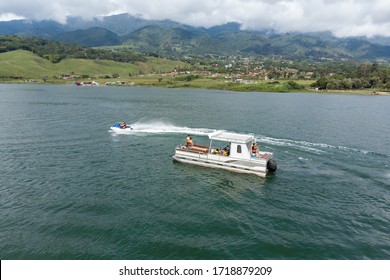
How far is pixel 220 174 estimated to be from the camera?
4525 cm

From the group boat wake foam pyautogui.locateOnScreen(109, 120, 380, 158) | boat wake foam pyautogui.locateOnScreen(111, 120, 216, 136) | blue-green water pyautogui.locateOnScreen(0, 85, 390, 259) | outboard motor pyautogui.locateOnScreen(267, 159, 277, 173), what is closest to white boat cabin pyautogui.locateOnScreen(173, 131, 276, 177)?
outboard motor pyautogui.locateOnScreen(267, 159, 277, 173)

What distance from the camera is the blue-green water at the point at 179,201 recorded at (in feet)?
90.5

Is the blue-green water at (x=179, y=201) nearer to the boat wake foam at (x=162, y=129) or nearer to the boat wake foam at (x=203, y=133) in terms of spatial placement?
the boat wake foam at (x=203, y=133)

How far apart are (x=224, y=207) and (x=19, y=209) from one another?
22.3 m

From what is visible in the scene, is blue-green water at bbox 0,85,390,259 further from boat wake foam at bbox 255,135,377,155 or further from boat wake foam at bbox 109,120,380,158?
boat wake foam at bbox 109,120,380,158

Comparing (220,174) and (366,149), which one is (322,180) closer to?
(220,174)

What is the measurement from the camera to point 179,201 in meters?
36.2

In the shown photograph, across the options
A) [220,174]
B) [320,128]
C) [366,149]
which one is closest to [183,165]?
[220,174]

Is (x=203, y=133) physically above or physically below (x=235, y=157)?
below

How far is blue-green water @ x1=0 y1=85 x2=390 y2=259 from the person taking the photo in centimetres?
2758

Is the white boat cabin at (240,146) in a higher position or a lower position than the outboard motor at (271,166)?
higher

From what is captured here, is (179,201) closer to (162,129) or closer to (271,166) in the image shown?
(271,166)

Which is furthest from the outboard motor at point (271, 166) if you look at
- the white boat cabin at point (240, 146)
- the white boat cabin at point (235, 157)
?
the white boat cabin at point (240, 146)

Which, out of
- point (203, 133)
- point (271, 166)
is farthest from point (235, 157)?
point (203, 133)
